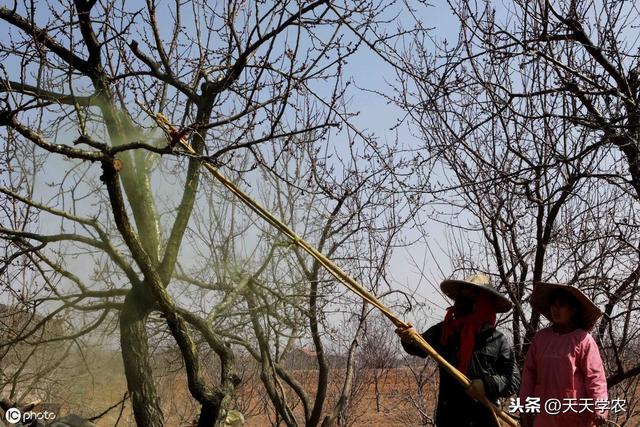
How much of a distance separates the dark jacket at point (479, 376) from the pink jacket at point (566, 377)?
115 millimetres

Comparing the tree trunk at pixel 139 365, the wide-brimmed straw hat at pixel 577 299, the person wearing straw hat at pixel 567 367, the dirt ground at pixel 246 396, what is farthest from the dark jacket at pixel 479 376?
the dirt ground at pixel 246 396

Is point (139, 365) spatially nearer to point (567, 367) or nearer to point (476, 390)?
point (476, 390)

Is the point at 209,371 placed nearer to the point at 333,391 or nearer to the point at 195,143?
the point at 333,391

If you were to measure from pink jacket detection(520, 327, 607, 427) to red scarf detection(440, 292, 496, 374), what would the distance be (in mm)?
301

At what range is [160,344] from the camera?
7.42 meters

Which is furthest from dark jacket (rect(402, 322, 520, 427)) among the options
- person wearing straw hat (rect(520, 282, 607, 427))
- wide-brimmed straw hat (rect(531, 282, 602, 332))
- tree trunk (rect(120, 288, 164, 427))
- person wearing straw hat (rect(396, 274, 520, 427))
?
tree trunk (rect(120, 288, 164, 427))

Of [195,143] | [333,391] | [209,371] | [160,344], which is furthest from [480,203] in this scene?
[333,391]

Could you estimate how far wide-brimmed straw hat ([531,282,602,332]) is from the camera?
3.41 m

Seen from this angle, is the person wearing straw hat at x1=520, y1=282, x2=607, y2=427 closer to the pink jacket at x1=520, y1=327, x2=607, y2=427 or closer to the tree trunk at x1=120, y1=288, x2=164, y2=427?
the pink jacket at x1=520, y1=327, x2=607, y2=427

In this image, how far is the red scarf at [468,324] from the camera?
3.59 metres

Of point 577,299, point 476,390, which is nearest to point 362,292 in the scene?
point 476,390

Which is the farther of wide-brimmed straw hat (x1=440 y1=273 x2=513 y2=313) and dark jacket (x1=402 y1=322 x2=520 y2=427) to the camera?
wide-brimmed straw hat (x1=440 y1=273 x2=513 y2=313)

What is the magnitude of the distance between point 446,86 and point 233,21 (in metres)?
1.56

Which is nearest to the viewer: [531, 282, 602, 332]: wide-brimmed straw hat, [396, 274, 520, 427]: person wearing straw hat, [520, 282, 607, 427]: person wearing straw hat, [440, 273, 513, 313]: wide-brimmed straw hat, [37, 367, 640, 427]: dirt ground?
[520, 282, 607, 427]: person wearing straw hat
